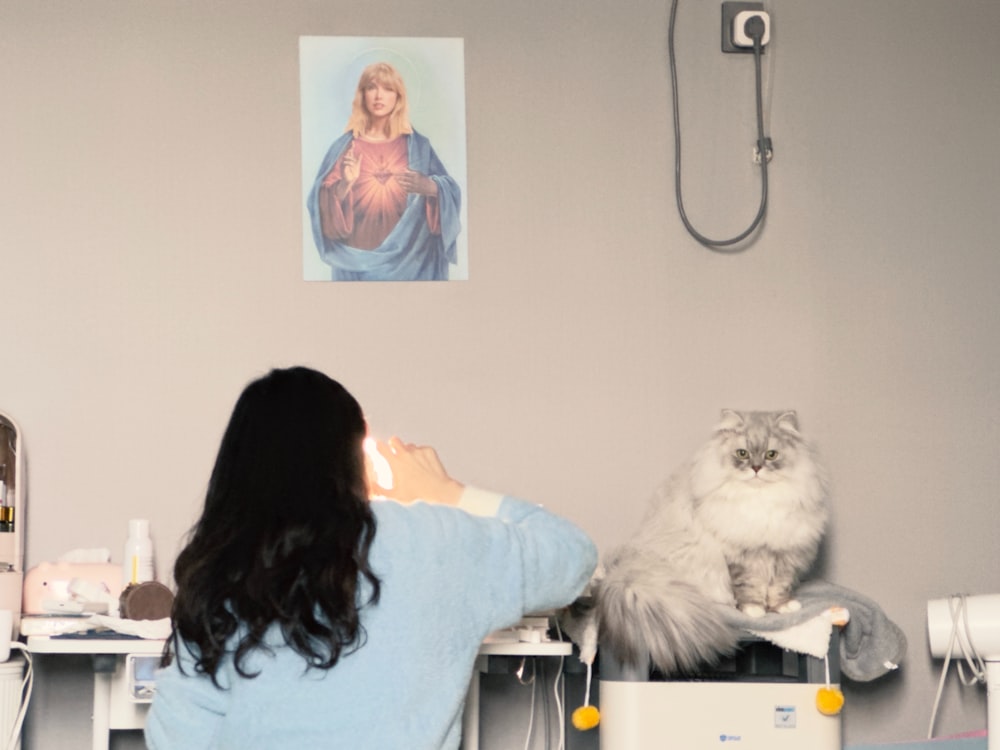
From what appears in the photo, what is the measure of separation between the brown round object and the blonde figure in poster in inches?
30.6

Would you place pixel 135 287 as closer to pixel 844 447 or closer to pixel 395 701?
pixel 395 701

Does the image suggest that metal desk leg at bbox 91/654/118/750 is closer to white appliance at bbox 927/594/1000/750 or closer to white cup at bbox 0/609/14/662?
white cup at bbox 0/609/14/662

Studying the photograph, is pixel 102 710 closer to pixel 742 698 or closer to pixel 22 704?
pixel 22 704

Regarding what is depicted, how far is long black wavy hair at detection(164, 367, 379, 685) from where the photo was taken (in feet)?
5.41

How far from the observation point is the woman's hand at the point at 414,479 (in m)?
1.96

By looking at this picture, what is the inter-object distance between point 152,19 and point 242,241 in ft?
1.74

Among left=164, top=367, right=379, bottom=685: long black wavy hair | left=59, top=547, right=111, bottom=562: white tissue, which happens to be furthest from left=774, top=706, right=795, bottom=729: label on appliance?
left=59, top=547, right=111, bottom=562: white tissue

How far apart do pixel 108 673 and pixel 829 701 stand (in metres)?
1.34

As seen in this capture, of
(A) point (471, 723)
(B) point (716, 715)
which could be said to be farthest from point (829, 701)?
(A) point (471, 723)

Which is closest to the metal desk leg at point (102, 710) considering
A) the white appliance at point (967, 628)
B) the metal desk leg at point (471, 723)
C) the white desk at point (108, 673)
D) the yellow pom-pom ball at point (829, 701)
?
the white desk at point (108, 673)

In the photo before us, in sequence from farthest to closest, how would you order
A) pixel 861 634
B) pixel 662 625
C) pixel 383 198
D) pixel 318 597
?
pixel 383 198, pixel 861 634, pixel 662 625, pixel 318 597

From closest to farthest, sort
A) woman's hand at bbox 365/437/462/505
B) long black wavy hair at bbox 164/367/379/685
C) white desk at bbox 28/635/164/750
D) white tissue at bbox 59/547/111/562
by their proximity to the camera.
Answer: long black wavy hair at bbox 164/367/379/685 → woman's hand at bbox 365/437/462/505 → white desk at bbox 28/635/164/750 → white tissue at bbox 59/547/111/562

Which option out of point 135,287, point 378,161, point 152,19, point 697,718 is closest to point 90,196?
point 135,287

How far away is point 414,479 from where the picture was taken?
1967mm
